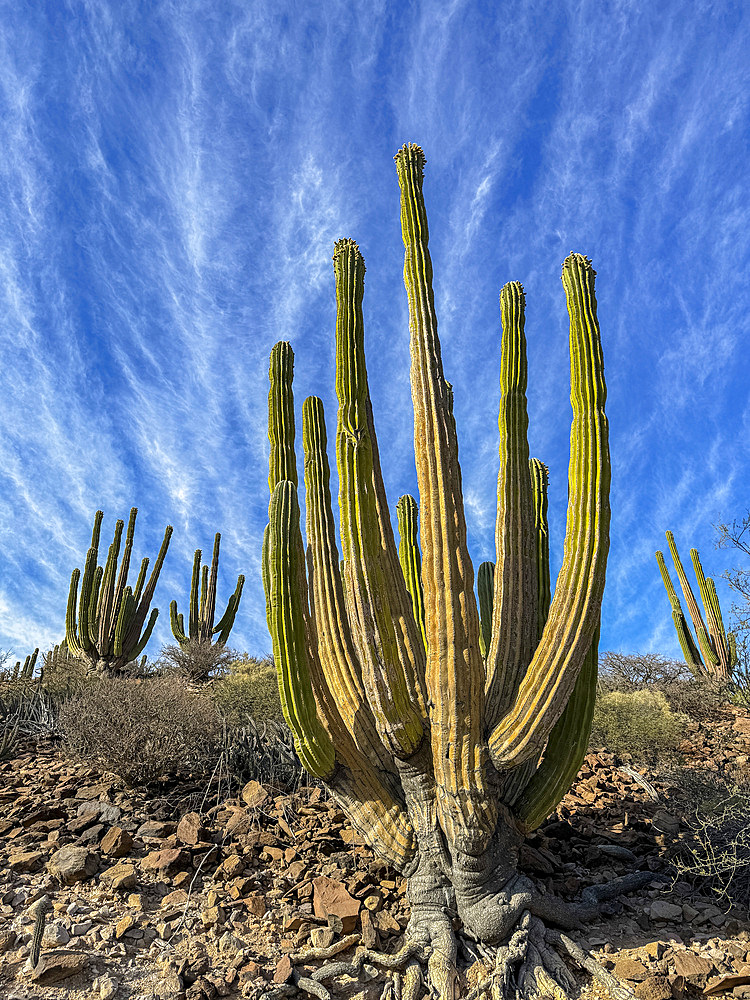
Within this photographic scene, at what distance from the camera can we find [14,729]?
8.00m

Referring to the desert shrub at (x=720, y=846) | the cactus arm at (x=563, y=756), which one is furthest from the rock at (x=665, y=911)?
the cactus arm at (x=563, y=756)

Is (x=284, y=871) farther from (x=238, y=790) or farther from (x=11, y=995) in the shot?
(x=11, y=995)

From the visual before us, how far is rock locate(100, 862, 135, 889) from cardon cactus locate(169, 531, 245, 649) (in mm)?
9021

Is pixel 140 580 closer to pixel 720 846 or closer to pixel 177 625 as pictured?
pixel 177 625

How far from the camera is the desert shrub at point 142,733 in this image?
6.32 metres

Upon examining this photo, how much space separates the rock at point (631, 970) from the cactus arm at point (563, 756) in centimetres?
96

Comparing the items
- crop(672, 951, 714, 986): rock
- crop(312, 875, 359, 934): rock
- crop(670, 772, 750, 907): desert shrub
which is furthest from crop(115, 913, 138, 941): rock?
crop(670, 772, 750, 907): desert shrub

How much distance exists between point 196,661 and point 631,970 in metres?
10.6

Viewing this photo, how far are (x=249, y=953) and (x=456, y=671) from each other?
2241 millimetres

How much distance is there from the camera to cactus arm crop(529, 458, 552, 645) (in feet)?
18.0

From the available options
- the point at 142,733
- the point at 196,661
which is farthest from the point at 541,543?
the point at 196,661

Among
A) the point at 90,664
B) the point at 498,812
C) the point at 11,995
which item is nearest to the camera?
the point at 11,995

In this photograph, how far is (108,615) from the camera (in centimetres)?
1326

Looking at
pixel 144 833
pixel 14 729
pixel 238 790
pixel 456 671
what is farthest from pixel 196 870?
pixel 14 729
